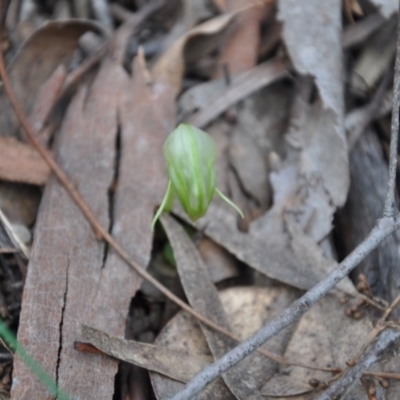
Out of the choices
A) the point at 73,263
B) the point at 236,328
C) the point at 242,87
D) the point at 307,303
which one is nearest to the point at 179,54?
the point at 242,87

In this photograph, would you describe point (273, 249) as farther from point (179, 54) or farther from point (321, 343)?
point (179, 54)

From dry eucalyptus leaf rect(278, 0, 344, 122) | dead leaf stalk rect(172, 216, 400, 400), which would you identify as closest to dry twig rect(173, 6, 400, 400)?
dead leaf stalk rect(172, 216, 400, 400)

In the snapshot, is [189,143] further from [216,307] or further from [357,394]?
[357,394]

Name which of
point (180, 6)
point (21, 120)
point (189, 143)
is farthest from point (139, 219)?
point (180, 6)

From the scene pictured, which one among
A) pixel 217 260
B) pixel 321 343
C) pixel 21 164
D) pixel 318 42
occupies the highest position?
pixel 21 164

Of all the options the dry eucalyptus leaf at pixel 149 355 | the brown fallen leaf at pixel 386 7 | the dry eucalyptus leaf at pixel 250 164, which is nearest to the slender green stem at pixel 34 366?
the dry eucalyptus leaf at pixel 149 355

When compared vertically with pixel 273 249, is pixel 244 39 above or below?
above

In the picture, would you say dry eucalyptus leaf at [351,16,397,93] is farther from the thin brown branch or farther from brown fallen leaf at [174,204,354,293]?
the thin brown branch
